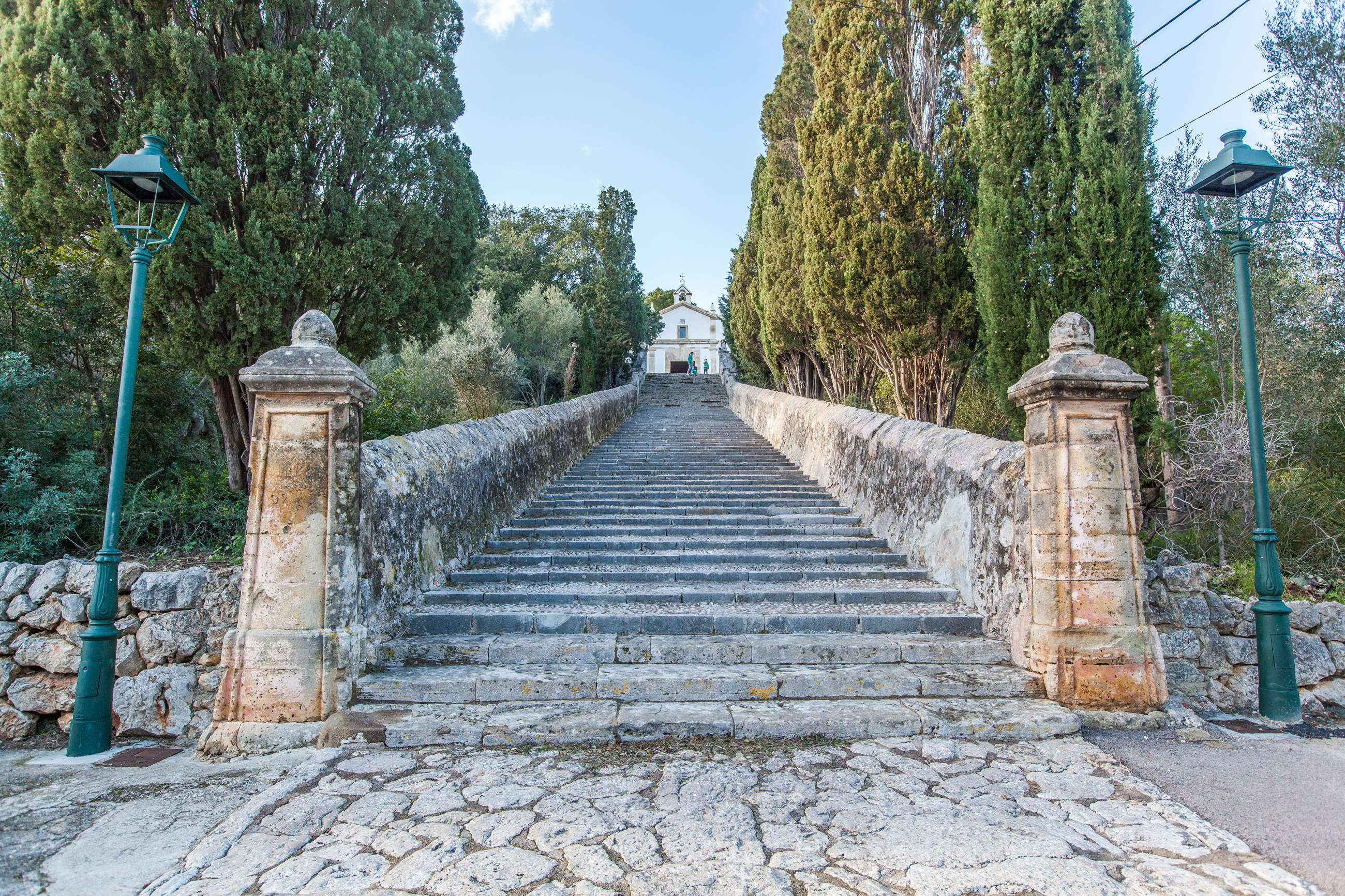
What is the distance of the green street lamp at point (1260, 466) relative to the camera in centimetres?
403

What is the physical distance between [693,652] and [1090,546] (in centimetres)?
239

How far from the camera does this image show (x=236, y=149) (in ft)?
19.6

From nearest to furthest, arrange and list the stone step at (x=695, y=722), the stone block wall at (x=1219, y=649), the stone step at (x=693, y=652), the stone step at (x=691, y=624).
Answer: the stone step at (x=695, y=722), the stone step at (x=693, y=652), the stone block wall at (x=1219, y=649), the stone step at (x=691, y=624)

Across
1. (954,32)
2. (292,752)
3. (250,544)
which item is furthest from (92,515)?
(954,32)

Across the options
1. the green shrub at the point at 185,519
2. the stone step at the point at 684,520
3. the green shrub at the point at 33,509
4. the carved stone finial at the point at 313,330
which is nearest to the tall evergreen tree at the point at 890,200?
the stone step at the point at 684,520

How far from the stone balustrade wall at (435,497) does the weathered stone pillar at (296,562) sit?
0.26 metres

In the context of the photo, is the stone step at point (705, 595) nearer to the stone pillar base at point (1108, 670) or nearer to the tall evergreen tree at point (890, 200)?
the stone pillar base at point (1108, 670)

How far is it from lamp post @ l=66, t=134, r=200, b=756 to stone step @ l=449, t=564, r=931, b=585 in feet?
7.08

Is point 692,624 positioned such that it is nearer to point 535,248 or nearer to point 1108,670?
point 1108,670

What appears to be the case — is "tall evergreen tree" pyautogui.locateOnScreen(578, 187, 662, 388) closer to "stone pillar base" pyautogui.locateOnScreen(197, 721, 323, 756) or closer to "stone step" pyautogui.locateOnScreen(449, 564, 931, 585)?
"stone step" pyautogui.locateOnScreen(449, 564, 931, 585)

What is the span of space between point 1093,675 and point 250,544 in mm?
4716

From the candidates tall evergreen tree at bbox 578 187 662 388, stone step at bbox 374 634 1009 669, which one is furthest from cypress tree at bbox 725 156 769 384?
stone step at bbox 374 634 1009 669

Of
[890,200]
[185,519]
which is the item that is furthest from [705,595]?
[890,200]

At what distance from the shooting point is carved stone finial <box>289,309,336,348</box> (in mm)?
3865
